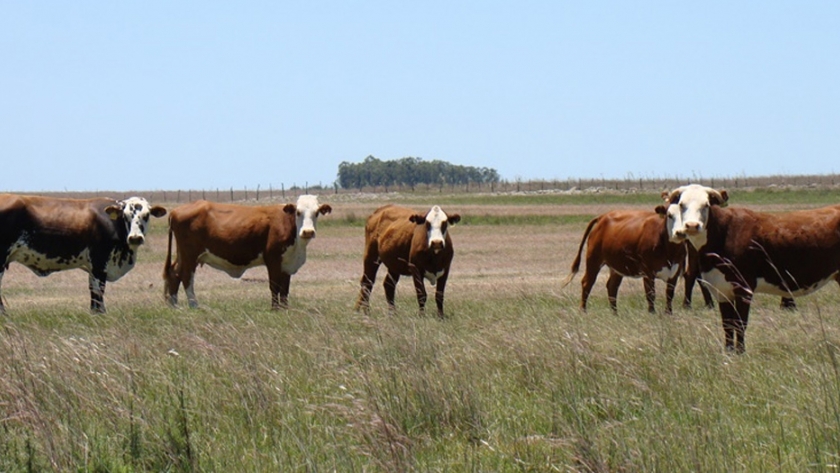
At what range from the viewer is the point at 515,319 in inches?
451

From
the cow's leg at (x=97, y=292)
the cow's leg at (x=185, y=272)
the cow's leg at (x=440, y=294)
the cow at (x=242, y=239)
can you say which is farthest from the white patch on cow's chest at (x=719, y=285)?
the cow's leg at (x=185, y=272)

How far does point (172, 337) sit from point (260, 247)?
763cm

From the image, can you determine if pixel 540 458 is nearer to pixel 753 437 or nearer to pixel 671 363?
pixel 753 437

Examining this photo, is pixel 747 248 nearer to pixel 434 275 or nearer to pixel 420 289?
pixel 420 289

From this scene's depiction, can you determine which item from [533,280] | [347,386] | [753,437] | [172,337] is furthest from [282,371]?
[533,280]

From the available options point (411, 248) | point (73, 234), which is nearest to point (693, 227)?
point (411, 248)

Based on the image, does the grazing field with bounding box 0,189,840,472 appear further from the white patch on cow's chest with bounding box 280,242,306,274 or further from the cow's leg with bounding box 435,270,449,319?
the white patch on cow's chest with bounding box 280,242,306,274

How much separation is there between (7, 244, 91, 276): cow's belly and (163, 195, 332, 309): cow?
4.84ft

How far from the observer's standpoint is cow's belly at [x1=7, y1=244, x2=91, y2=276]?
16.2 m

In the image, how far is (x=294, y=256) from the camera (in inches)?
670

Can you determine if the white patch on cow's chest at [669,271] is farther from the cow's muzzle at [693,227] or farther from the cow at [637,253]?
the cow's muzzle at [693,227]

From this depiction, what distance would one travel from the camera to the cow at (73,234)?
16094mm

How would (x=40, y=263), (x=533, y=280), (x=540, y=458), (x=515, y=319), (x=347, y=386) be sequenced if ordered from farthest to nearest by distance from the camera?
(x=533, y=280), (x=40, y=263), (x=515, y=319), (x=347, y=386), (x=540, y=458)

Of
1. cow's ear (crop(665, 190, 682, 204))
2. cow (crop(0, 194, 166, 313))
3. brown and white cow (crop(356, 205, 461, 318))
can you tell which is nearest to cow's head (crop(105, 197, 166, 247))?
cow (crop(0, 194, 166, 313))
